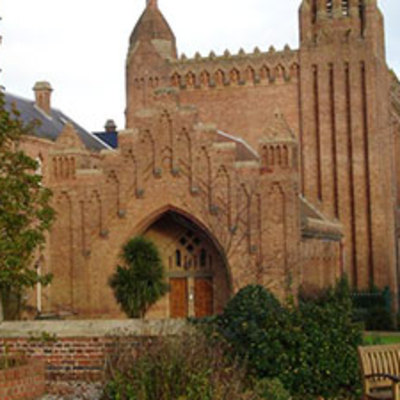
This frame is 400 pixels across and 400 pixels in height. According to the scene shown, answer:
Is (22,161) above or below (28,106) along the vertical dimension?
below

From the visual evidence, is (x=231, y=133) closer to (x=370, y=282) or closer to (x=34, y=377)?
(x=370, y=282)

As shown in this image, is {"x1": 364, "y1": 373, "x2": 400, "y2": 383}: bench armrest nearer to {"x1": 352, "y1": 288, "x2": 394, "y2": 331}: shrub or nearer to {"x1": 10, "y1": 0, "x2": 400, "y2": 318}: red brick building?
{"x1": 10, "y1": 0, "x2": 400, "y2": 318}: red brick building

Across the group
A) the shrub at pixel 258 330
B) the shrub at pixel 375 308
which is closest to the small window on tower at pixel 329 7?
the shrub at pixel 375 308

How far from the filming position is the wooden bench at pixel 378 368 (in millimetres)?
11023

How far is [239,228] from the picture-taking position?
2911 cm

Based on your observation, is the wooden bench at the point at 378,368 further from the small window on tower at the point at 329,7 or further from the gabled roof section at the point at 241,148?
the small window on tower at the point at 329,7

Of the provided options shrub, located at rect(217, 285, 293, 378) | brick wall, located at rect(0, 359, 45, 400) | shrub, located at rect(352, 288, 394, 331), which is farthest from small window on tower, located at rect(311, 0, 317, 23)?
brick wall, located at rect(0, 359, 45, 400)

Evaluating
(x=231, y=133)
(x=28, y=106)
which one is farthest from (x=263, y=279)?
(x=28, y=106)

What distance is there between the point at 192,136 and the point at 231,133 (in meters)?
10.8

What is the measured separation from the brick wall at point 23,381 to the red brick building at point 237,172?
50.0ft

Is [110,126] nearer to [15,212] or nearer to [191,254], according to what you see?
[191,254]

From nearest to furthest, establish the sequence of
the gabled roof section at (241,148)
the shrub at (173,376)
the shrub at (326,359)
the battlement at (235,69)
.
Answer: the shrub at (173,376), the shrub at (326,359), the gabled roof section at (241,148), the battlement at (235,69)

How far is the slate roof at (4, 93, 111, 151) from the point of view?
35.9 meters

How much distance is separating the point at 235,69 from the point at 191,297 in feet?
42.8
